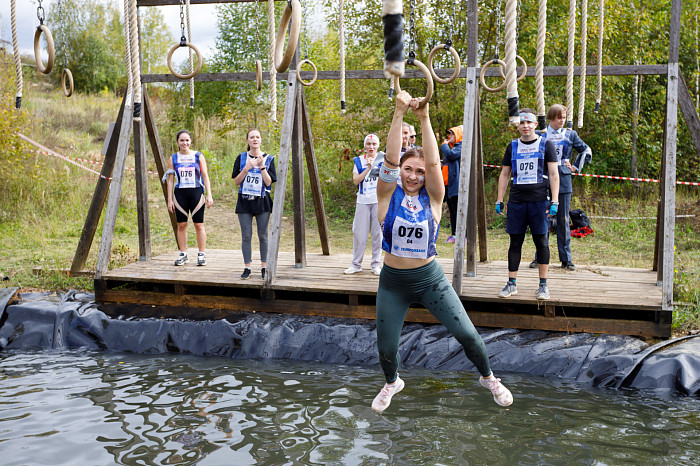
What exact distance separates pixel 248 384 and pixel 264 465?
1.62m

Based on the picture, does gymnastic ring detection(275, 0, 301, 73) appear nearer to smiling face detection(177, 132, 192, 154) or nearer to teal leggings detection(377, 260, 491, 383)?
teal leggings detection(377, 260, 491, 383)

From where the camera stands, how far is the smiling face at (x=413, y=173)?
4.11 meters

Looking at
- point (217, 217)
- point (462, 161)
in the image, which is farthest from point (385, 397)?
point (217, 217)

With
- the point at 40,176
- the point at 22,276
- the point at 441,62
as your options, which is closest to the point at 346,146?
the point at 441,62

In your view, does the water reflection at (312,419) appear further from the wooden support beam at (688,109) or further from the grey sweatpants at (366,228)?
the wooden support beam at (688,109)

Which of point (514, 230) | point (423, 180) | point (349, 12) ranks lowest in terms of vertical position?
point (514, 230)

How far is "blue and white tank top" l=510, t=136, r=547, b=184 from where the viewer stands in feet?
19.8

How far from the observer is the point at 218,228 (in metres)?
13.1

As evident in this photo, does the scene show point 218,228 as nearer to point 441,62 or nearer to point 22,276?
point 22,276

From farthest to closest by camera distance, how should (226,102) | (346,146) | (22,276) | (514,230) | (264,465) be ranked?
(226,102) → (346,146) → (22,276) → (514,230) → (264,465)

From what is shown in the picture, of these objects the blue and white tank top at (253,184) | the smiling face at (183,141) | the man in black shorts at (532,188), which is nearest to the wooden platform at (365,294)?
the man in black shorts at (532,188)

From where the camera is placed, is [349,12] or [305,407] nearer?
[305,407]

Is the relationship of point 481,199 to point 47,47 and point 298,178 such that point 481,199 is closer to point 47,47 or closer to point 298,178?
point 298,178

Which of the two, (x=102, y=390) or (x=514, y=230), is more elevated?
(x=514, y=230)
